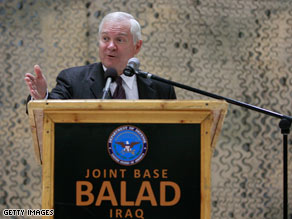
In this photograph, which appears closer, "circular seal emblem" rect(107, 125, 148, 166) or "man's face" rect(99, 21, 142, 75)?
"circular seal emblem" rect(107, 125, 148, 166)

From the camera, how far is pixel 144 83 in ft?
7.37

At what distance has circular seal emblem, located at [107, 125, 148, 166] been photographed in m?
1.35

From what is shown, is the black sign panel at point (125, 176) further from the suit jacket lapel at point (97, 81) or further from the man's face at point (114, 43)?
the man's face at point (114, 43)

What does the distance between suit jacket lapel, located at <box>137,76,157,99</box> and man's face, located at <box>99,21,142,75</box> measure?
0.15 meters

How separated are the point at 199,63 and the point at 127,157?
2597 millimetres

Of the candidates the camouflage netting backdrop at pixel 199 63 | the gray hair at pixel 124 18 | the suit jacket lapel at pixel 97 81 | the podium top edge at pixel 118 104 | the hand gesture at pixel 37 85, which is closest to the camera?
the podium top edge at pixel 118 104

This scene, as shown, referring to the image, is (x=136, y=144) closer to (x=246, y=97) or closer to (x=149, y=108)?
(x=149, y=108)

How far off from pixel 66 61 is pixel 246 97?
1.76m

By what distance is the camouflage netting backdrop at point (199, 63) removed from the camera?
368 cm

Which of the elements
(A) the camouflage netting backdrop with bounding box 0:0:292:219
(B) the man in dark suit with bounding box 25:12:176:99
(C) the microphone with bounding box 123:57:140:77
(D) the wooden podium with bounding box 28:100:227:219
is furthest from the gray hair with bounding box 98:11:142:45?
(A) the camouflage netting backdrop with bounding box 0:0:292:219

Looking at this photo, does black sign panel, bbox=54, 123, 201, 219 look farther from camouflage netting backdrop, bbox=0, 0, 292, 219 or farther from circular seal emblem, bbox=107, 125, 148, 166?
camouflage netting backdrop, bbox=0, 0, 292, 219

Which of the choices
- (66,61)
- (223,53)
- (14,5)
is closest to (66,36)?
(66,61)

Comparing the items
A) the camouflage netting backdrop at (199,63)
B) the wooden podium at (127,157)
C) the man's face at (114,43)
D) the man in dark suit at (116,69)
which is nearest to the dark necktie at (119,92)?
the man in dark suit at (116,69)

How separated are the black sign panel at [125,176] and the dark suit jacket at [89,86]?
28.0 inches
